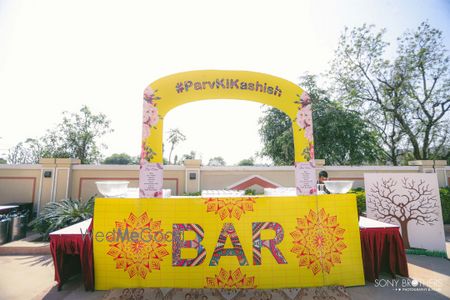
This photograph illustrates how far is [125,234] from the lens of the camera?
9.70 ft

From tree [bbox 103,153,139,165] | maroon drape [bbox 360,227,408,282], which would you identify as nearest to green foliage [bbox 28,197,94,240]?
maroon drape [bbox 360,227,408,282]

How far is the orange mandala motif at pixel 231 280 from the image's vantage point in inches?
112

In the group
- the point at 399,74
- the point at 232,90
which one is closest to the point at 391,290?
the point at 232,90

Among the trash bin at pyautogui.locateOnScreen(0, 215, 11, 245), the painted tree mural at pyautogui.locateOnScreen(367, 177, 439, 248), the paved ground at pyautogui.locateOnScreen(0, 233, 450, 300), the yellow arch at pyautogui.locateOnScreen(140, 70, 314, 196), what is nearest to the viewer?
the paved ground at pyautogui.locateOnScreen(0, 233, 450, 300)

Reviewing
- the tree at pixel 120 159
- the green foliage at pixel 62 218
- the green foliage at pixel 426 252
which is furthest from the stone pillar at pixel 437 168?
the tree at pixel 120 159

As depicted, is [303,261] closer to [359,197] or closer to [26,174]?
[359,197]

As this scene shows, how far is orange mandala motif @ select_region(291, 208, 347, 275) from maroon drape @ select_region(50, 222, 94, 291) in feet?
9.10

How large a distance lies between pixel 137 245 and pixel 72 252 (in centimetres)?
99

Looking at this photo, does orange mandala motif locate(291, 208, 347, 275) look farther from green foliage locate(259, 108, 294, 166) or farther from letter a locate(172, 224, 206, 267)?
green foliage locate(259, 108, 294, 166)

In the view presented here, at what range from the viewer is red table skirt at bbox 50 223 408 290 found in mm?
2982

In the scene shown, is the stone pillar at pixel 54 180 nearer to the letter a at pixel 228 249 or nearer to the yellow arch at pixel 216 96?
the yellow arch at pixel 216 96

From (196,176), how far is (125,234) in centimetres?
407

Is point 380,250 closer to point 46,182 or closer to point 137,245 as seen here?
point 137,245

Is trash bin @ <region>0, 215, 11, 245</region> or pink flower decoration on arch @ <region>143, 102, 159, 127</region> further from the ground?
pink flower decoration on arch @ <region>143, 102, 159, 127</region>
